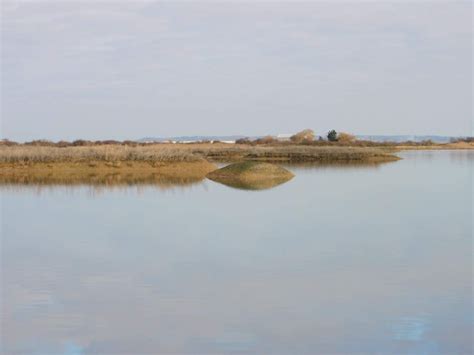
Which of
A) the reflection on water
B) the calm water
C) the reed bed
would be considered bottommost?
the calm water

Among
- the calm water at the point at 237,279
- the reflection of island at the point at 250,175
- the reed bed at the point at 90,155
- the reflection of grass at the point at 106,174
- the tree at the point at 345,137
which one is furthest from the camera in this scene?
the tree at the point at 345,137

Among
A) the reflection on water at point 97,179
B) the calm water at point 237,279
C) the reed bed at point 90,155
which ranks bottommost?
the calm water at point 237,279

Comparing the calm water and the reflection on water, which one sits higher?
the reflection on water

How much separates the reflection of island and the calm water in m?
8.66

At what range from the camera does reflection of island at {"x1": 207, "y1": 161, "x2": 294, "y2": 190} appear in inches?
1049

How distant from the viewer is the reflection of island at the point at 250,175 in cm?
2665

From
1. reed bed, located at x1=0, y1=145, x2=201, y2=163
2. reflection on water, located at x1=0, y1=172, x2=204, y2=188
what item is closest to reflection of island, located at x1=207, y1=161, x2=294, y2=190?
reflection on water, located at x1=0, y1=172, x2=204, y2=188

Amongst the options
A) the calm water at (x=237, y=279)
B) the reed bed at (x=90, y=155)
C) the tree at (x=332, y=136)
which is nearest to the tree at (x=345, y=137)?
the tree at (x=332, y=136)

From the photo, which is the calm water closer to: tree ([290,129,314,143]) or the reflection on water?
the reflection on water

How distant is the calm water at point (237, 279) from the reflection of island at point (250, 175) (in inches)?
341

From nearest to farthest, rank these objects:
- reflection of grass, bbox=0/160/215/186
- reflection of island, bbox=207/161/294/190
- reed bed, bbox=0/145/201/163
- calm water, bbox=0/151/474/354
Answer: calm water, bbox=0/151/474/354 < reflection of grass, bbox=0/160/215/186 < reflection of island, bbox=207/161/294/190 < reed bed, bbox=0/145/201/163

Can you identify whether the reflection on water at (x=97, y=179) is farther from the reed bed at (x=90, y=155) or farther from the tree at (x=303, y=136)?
the tree at (x=303, y=136)

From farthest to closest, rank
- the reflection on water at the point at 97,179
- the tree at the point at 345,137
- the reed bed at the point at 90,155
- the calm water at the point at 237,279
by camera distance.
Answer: the tree at the point at 345,137 < the reed bed at the point at 90,155 < the reflection on water at the point at 97,179 < the calm water at the point at 237,279

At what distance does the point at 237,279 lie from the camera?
29.3 ft
